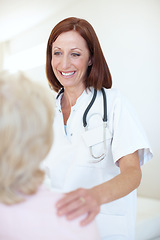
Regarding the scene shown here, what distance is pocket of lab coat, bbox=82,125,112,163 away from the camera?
1.19 metres

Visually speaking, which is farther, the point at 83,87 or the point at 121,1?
the point at 121,1

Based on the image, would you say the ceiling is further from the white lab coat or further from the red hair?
the white lab coat

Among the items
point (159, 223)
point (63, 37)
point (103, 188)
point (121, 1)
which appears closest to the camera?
point (103, 188)

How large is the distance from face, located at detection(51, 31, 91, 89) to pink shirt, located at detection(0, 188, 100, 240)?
80 centimetres

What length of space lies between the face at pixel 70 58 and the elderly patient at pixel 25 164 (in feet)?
2.29

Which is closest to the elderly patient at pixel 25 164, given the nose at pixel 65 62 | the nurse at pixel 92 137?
the nurse at pixel 92 137

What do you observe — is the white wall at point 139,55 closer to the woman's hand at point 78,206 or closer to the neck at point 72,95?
the neck at point 72,95

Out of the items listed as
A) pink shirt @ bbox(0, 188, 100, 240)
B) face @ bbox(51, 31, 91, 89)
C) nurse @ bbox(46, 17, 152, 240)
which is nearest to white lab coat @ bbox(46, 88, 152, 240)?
nurse @ bbox(46, 17, 152, 240)

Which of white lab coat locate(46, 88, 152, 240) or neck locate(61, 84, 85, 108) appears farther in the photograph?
neck locate(61, 84, 85, 108)

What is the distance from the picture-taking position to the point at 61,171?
1250mm

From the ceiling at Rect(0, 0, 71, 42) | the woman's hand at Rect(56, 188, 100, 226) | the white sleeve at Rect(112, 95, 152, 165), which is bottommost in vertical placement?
the woman's hand at Rect(56, 188, 100, 226)

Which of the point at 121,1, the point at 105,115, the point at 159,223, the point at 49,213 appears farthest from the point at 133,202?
the point at 121,1

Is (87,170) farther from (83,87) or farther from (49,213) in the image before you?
(49,213)

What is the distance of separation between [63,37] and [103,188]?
73 cm
